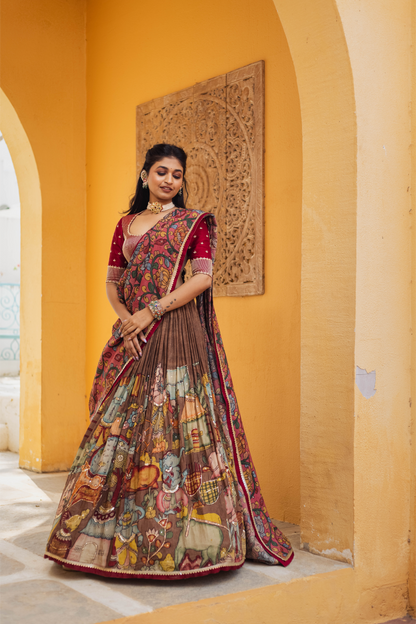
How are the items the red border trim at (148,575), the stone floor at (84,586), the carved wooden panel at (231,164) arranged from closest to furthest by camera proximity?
the stone floor at (84,586)
the red border trim at (148,575)
the carved wooden panel at (231,164)

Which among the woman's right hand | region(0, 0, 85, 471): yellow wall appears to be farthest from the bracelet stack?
region(0, 0, 85, 471): yellow wall

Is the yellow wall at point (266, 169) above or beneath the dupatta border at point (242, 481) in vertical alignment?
above

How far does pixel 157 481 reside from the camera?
2.39 m

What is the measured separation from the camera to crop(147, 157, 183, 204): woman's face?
2693 mm

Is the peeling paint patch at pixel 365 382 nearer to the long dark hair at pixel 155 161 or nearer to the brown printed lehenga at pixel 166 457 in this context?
the brown printed lehenga at pixel 166 457

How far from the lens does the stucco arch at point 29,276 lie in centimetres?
468

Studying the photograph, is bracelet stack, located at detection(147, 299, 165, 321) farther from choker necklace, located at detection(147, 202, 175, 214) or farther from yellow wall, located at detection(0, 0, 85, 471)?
yellow wall, located at detection(0, 0, 85, 471)

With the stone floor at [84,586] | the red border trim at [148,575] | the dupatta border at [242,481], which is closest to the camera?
the stone floor at [84,586]

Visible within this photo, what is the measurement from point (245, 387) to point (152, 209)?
1255mm

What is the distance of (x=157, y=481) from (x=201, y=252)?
33.9 inches

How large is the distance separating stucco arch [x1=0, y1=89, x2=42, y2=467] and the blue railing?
255cm

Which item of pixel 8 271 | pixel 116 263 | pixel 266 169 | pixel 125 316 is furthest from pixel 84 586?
pixel 8 271


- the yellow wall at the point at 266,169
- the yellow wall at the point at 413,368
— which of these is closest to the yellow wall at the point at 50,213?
the yellow wall at the point at 266,169

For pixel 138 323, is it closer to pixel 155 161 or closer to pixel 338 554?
pixel 155 161
